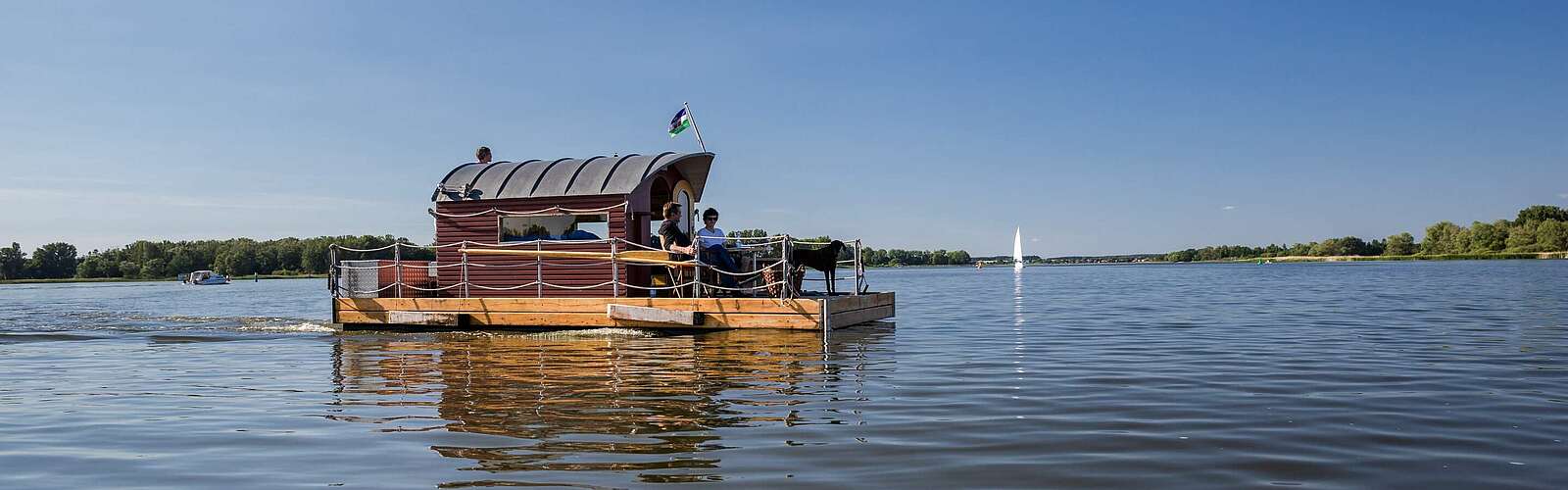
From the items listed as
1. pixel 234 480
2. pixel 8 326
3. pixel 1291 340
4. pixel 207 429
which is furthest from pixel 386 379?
pixel 8 326

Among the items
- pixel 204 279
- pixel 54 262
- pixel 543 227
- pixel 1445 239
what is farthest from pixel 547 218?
pixel 1445 239

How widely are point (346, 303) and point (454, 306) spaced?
2.53m

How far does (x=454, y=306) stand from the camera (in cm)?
1862

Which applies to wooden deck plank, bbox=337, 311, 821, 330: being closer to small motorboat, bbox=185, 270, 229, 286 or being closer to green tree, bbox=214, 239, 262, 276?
small motorboat, bbox=185, 270, 229, 286

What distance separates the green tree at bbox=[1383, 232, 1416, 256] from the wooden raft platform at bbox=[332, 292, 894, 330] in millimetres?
199575

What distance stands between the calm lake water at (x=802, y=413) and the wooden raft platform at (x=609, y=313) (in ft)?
1.98

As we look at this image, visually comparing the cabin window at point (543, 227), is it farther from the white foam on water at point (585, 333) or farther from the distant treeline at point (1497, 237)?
the distant treeline at point (1497, 237)

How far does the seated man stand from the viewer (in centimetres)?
1730

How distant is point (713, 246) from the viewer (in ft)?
57.3

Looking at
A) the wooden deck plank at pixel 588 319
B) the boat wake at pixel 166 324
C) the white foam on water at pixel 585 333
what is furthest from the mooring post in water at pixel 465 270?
the boat wake at pixel 166 324

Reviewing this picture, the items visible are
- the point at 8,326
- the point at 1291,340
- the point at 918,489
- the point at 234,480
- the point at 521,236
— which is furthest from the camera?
the point at 8,326

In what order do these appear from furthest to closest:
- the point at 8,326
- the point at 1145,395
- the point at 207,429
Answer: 1. the point at 8,326
2. the point at 1145,395
3. the point at 207,429

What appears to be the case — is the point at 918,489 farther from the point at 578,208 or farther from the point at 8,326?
the point at 8,326

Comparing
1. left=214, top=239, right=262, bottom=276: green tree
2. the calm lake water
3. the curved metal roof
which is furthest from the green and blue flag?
left=214, top=239, right=262, bottom=276: green tree
